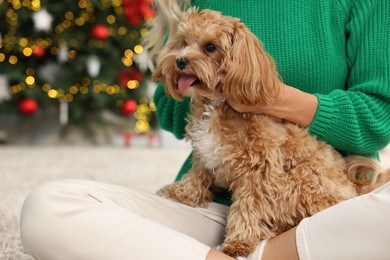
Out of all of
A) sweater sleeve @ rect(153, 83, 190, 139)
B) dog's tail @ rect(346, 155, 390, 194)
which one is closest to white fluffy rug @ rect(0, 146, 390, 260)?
dog's tail @ rect(346, 155, 390, 194)

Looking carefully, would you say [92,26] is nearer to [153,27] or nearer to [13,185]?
[13,185]

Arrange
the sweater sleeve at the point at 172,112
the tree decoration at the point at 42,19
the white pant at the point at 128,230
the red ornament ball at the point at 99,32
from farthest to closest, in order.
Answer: the red ornament ball at the point at 99,32
the tree decoration at the point at 42,19
the sweater sleeve at the point at 172,112
the white pant at the point at 128,230

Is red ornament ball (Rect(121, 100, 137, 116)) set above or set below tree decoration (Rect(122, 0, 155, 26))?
below

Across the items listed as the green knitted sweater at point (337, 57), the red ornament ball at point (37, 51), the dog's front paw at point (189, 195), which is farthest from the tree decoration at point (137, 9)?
the dog's front paw at point (189, 195)

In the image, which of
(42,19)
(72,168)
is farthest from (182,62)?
(42,19)

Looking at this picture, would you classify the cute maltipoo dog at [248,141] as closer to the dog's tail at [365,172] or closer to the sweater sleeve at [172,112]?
the dog's tail at [365,172]

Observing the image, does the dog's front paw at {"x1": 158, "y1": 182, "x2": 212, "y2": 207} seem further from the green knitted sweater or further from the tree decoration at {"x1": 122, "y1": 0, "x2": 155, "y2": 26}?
the tree decoration at {"x1": 122, "y1": 0, "x2": 155, "y2": 26}

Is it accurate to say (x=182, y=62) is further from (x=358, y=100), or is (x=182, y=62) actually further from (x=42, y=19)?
(x=42, y=19)

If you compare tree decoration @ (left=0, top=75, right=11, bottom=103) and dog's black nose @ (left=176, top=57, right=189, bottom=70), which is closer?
dog's black nose @ (left=176, top=57, right=189, bottom=70)

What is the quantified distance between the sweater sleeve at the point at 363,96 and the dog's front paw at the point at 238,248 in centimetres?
34

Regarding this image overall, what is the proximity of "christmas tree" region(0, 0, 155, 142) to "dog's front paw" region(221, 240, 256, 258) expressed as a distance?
3.10m

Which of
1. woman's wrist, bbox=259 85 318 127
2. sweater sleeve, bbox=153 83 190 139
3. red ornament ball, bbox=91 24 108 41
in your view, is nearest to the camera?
woman's wrist, bbox=259 85 318 127

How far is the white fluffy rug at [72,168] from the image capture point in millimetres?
2246

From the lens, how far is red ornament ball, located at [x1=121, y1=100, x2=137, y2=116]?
4.43 meters
